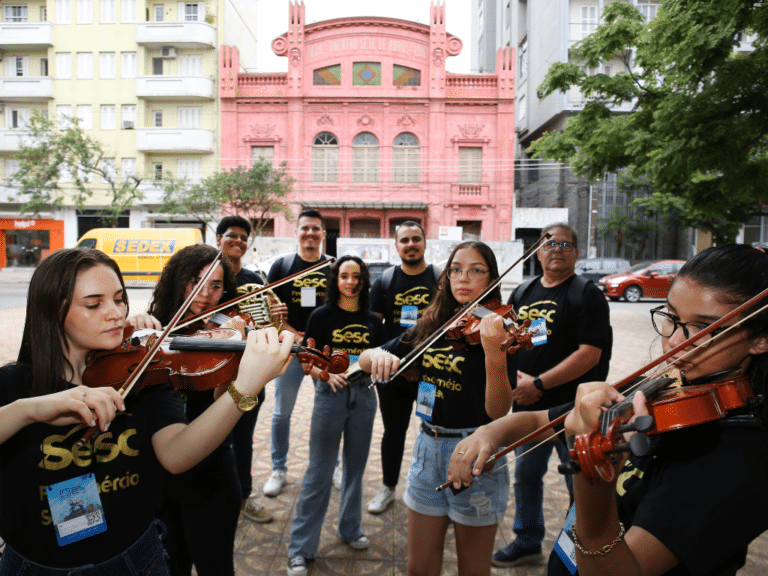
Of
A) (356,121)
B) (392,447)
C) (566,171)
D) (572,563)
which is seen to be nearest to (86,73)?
(356,121)

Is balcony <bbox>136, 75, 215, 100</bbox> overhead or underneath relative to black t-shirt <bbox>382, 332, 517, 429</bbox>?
overhead

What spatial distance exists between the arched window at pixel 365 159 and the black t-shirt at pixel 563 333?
2039 cm

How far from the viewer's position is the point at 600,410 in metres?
1.09

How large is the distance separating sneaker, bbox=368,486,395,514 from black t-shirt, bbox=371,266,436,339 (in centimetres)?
117

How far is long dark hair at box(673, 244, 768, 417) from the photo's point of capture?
1.22 m

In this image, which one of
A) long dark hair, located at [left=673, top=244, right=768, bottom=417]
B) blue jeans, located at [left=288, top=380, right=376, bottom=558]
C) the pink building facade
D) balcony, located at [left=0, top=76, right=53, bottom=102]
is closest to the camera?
long dark hair, located at [left=673, top=244, right=768, bottom=417]

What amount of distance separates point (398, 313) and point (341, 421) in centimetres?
119

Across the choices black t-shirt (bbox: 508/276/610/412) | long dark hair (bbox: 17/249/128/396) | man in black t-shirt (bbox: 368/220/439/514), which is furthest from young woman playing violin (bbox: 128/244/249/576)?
black t-shirt (bbox: 508/276/610/412)

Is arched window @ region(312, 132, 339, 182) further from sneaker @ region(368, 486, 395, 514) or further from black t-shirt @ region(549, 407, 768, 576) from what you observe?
black t-shirt @ region(549, 407, 768, 576)

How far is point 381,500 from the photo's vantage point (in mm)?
3574

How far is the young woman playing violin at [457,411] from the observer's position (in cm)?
206

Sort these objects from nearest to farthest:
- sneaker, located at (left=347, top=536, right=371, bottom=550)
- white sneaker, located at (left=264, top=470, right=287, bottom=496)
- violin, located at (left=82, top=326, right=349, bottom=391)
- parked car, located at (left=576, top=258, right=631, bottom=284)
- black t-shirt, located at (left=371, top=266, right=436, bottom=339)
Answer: violin, located at (left=82, top=326, right=349, bottom=391) < sneaker, located at (left=347, top=536, right=371, bottom=550) < white sneaker, located at (left=264, top=470, right=287, bottom=496) < black t-shirt, located at (left=371, top=266, right=436, bottom=339) < parked car, located at (left=576, top=258, right=631, bottom=284)

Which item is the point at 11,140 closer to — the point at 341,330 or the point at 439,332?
the point at 341,330

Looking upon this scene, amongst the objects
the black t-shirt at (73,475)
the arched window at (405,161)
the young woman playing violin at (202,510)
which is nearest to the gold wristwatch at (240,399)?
the black t-shirt at (73,475)
